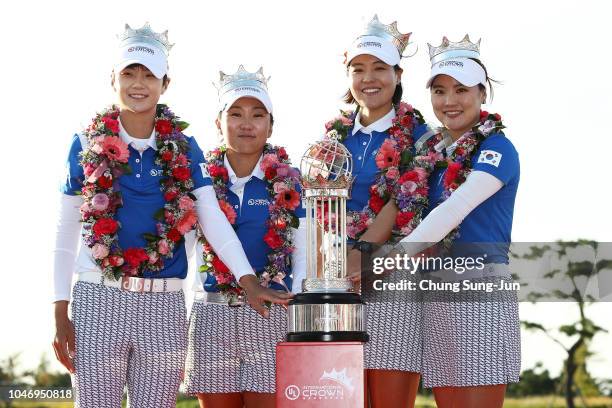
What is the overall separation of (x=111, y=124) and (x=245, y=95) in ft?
2.64

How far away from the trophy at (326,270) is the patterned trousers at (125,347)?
106cm

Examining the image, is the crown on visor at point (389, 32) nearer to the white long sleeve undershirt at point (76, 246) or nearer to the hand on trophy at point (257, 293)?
the white long sleeve undershirt at point (76, 246)

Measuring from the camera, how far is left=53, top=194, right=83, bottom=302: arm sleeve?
562cm

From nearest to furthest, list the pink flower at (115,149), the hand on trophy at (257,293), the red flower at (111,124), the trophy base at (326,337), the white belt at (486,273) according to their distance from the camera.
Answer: the trophy base at (326,337) → the hand on trophy at (257,293) → the white belt at (486,273) → the pink flower at (115,149) → the red flower at (111,124)

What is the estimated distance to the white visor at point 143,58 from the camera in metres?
5.76

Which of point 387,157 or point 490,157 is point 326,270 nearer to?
point 490,157

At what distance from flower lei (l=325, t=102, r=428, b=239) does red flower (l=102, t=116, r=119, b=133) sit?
3.87 feet

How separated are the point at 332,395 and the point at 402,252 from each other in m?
1.27

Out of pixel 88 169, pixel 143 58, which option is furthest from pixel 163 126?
pixel 88 169

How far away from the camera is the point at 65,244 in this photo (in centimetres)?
568

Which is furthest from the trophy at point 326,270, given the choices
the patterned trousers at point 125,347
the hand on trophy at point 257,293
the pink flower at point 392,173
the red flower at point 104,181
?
the red flower at point 104,181

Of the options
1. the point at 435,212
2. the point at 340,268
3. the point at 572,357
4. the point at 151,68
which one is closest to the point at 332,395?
the point at 340,268

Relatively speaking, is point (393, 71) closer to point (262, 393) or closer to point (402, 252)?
point (402, 252)

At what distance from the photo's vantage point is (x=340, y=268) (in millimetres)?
4957
